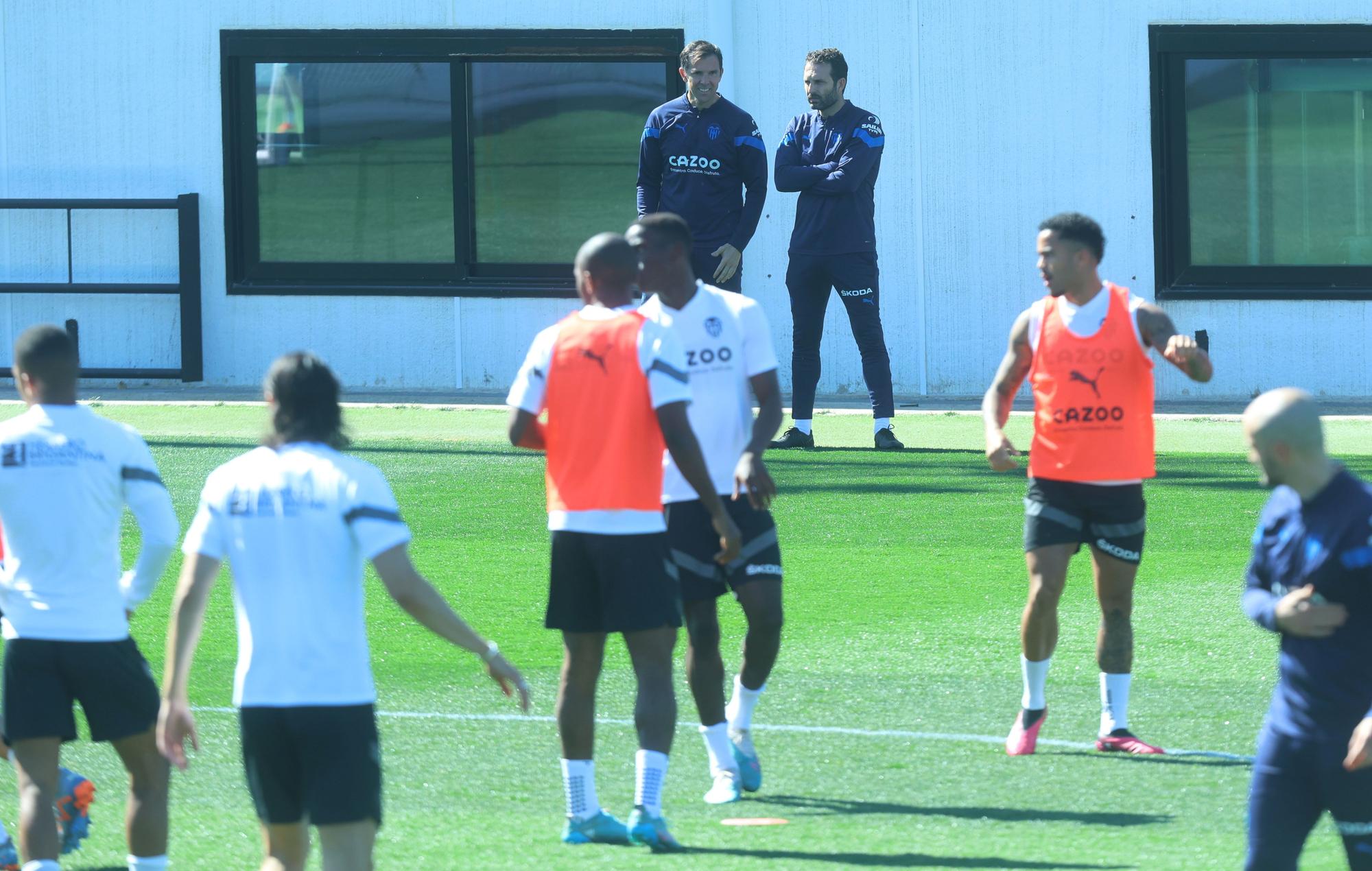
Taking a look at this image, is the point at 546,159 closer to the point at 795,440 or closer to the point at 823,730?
the point at 795,440

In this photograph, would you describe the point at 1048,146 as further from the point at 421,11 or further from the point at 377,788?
the point at 377,788

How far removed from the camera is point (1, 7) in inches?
711

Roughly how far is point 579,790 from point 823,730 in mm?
1773

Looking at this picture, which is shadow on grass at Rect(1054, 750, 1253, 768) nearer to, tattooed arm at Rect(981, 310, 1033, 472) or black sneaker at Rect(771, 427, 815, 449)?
Answer: tattooed arm at Rect(981, 310, 1033, 472)

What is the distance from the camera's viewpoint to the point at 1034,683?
7324 millimetres

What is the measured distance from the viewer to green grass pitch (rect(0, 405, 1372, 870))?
6.20m

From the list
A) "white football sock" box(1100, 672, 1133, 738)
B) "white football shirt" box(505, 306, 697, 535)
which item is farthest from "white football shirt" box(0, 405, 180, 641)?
"white football sock" box(1100, 672, 1133, 738)

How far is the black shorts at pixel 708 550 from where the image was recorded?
678 centimetres

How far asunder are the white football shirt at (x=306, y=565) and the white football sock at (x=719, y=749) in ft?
7.24

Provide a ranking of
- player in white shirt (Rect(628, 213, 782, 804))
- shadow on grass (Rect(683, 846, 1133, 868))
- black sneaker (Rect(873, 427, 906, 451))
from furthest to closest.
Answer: black sneaker (Rect(873, 427, 906, 451)) < player in white shirt (Rect(628, 213, 782, 804)) < shadow on grass (Rect(683, 846, 1133, 868))

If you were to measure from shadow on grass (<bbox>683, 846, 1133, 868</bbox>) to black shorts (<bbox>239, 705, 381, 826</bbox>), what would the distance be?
160cm

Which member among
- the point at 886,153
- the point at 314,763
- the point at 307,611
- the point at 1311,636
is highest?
the point at 886,153

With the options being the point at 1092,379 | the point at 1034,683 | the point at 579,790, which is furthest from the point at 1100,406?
the point at 579,790

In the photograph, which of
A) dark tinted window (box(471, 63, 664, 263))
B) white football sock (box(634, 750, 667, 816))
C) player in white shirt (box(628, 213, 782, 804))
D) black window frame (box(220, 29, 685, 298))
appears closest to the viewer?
white football sock (box(634, 750, 667, 816))
